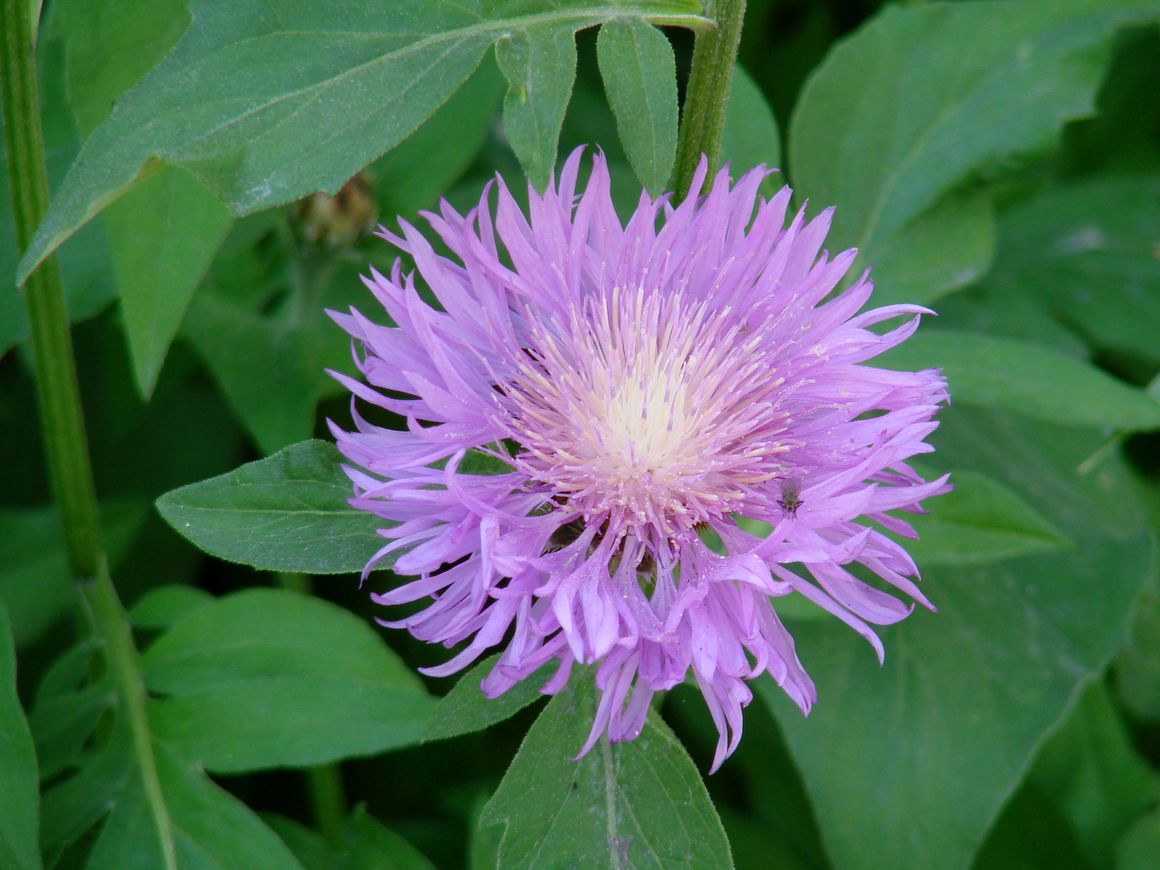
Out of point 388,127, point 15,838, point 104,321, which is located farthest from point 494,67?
point 15,838

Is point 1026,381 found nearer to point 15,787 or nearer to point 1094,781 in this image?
point 1094,781

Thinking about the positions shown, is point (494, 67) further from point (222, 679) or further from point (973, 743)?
point (973, 743)

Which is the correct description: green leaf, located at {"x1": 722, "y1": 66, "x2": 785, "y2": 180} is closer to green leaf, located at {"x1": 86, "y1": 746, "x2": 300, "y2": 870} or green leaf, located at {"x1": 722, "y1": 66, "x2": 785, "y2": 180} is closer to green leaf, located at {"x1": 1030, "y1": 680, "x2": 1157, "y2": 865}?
green leaf, located at {"x1": 86, "y1": 746, "x2": 300, "y2": 870}

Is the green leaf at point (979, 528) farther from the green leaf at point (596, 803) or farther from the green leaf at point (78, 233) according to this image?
the green leaf at point (78, 233)

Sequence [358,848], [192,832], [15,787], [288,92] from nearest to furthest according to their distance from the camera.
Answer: [288,92] → [15,787] → [192,832] → [358,848]

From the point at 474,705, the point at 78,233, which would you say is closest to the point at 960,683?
the point at 474,705
